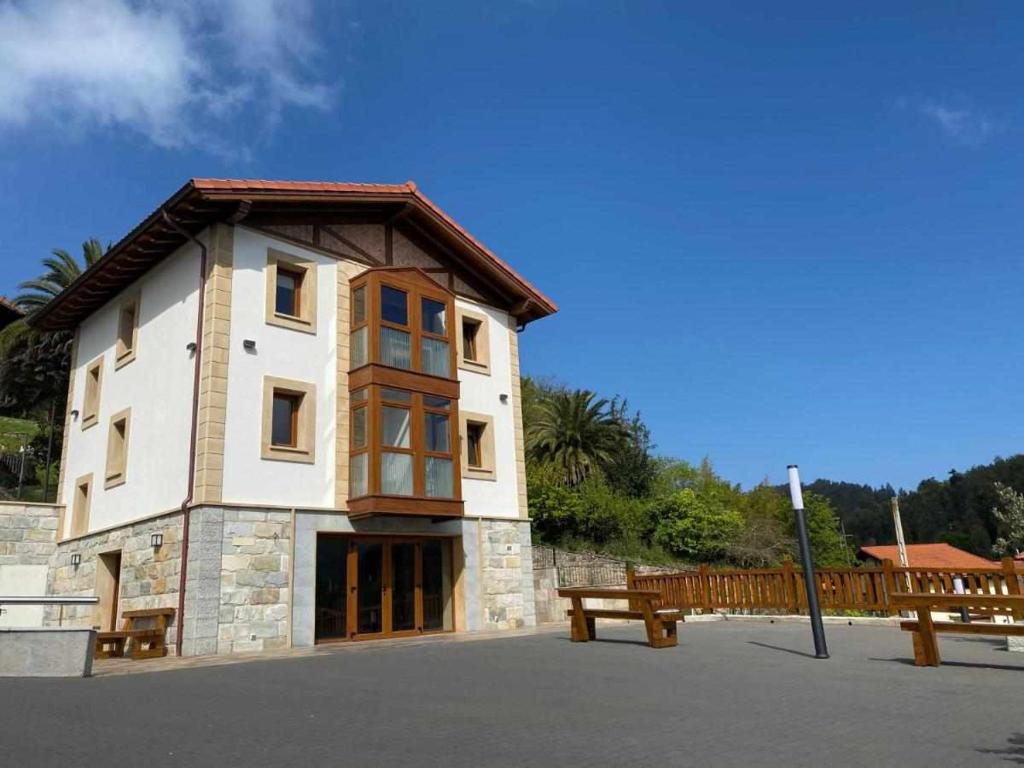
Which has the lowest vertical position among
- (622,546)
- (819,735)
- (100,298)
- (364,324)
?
(819,735)

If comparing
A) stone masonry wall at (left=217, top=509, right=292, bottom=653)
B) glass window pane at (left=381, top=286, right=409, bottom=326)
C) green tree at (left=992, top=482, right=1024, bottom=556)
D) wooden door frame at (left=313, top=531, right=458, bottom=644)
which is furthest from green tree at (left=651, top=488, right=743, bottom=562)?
stone masonry wall at (left=217, top=509, right=292, bottom=653)

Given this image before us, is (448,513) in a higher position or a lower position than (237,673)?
higher

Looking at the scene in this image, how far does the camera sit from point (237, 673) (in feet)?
31.6

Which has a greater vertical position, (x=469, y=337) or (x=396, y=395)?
(x=469, y=337)

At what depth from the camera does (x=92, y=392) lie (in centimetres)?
1953

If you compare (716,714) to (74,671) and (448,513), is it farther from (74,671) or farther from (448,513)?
(448,513)

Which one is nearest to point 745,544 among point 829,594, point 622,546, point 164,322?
point 622,546

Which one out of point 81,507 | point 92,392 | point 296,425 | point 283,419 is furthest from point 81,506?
point 296,425

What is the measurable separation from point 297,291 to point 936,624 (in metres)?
13.0

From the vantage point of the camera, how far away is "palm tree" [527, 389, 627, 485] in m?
32.4

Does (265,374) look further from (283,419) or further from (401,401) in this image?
(401,401)

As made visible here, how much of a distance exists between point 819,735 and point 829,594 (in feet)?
37.1

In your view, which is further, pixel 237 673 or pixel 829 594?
pixel 829 594

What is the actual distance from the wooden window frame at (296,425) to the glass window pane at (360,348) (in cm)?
104
